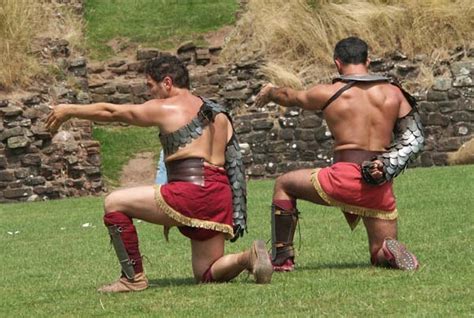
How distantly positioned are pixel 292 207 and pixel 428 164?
11.0 metres

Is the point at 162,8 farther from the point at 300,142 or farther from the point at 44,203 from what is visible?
the point at 44,203

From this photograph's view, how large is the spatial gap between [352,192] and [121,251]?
5.32ft

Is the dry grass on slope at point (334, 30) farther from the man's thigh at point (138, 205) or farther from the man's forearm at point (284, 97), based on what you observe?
the man's thigh at point (138, 205)

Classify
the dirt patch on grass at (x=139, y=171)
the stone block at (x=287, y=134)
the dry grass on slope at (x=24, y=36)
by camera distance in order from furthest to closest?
1. the dry grass on slope at (x=24, y=36)
2. the stone block at (x=287, y=134)
3. the dirt patch on grass at (x=139, y=171)

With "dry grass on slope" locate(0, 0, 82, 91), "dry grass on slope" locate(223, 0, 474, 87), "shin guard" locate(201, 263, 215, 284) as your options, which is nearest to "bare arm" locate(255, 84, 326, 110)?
"shin guard" locate(201, 263, 215, 284)

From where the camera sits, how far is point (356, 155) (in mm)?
9008

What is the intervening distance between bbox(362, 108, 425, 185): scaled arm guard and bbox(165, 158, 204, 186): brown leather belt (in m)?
1.15

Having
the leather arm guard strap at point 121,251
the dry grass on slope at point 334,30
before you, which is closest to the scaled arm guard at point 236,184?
the leather arm guard strap at point 121,251

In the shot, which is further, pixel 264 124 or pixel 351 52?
pixel 264 124

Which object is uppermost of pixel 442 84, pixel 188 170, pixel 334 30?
pixel 188 170

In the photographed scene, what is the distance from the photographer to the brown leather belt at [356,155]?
29.5 ft

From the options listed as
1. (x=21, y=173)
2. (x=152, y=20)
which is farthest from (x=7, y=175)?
(x=152, y=20)

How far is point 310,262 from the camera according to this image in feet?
31.8

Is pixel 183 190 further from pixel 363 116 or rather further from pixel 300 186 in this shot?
pixel 363 116
